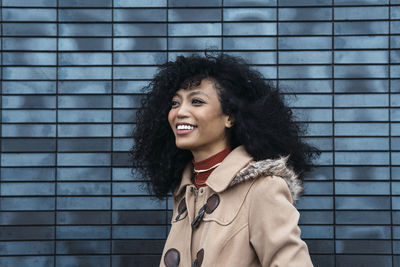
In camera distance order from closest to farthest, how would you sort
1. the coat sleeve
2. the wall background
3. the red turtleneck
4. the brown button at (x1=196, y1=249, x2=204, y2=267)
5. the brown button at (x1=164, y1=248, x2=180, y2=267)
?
the coat sleeve < the brown button at (x1=196, y1=249, x2=204, y2=267) < the brown button at (x1=164, y1=248, x2=180, y2=267) < the red turtleneck < the wall background

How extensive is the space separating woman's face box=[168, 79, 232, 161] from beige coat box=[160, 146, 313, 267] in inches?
5.4

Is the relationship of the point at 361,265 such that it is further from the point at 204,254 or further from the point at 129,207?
the point at 204,254

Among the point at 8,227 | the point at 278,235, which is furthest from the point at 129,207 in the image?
the point at 278,235

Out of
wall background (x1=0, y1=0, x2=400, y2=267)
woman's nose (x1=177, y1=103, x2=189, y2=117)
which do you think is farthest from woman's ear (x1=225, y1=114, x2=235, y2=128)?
wall background (x1=0, y1=0, x2=400, y2=267)

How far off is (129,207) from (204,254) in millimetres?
2154

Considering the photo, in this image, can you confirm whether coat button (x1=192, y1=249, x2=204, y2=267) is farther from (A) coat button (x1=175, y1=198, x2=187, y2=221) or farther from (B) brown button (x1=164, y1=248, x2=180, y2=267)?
(A) coat button (x1=175, y1=198, x2=187, y2=221)

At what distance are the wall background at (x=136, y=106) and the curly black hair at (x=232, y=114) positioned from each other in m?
1.44

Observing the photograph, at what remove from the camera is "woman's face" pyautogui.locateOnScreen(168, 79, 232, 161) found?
244cm

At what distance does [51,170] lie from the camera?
4285 mm

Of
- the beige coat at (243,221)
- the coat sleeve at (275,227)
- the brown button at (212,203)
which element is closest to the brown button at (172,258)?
the beige coat at (243,221)

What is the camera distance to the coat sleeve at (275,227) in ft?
6.77

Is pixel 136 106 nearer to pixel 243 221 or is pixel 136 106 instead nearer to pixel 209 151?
pixel 209 151

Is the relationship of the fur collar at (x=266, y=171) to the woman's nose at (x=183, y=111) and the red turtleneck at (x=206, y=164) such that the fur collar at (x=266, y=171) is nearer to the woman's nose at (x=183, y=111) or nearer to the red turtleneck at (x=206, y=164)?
Result: the red turtleneck at (x=206, y=164)

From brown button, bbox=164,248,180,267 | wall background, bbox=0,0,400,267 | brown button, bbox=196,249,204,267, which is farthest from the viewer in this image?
wall background, bbox=0,0,400,267
